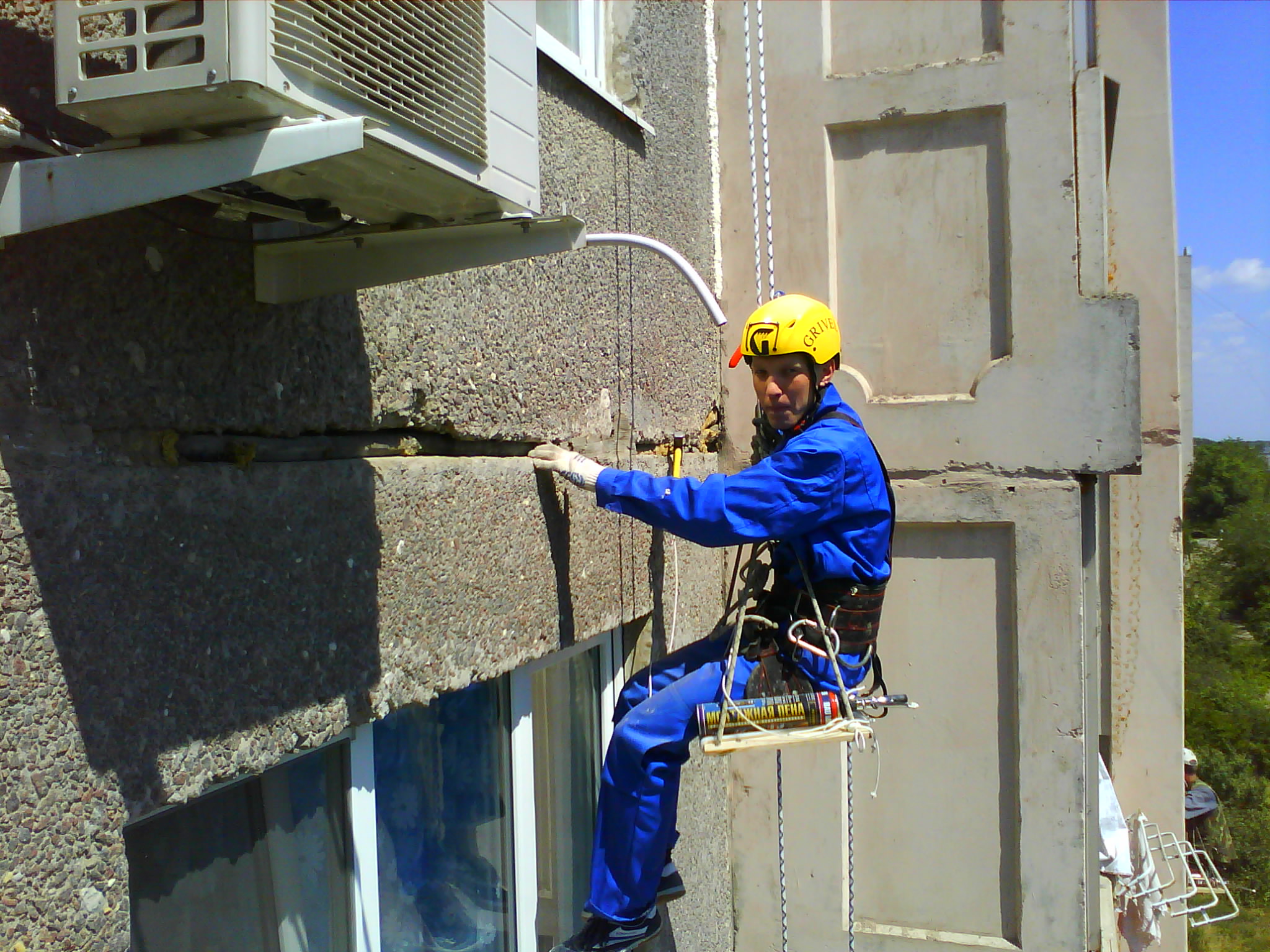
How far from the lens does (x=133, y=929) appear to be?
181 centimetres

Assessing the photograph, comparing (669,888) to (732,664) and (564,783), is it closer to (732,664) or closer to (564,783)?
(564,783)

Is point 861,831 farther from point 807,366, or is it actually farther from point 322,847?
point 322,847

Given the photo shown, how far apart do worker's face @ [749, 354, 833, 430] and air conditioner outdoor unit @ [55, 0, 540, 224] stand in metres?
1.30

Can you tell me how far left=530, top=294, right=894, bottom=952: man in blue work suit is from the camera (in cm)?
268

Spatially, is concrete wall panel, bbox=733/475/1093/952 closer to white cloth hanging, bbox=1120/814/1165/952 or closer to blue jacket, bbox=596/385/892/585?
blue jacket, bbox=596/385/892/585

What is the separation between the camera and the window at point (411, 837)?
1979 millimetres

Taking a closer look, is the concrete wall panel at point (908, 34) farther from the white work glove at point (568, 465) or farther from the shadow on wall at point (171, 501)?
the shadow on wall at point (171, 501)

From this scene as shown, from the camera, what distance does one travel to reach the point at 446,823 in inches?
113

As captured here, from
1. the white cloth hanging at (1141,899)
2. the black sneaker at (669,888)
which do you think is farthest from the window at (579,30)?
the white cloth hanging at (1141,899)

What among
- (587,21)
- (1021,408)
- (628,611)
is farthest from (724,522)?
(1021,408)

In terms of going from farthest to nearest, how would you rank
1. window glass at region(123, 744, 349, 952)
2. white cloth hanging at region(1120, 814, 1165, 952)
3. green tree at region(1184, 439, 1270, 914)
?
1. green tree at region(1184, 439, 1270, 914)
2. white cloth hanging at region(1120, 814, 1165, 952)
3. window glass at region(123, 744, 349, 952)

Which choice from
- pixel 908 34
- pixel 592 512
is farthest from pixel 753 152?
pixel 592 512

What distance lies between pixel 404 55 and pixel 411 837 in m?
1.96

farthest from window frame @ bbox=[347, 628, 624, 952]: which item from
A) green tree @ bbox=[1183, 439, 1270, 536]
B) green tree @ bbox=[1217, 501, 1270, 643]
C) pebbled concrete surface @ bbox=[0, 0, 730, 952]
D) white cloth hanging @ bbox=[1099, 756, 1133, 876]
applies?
green tree @ bbox=[1183, 439, 1270, 536]
